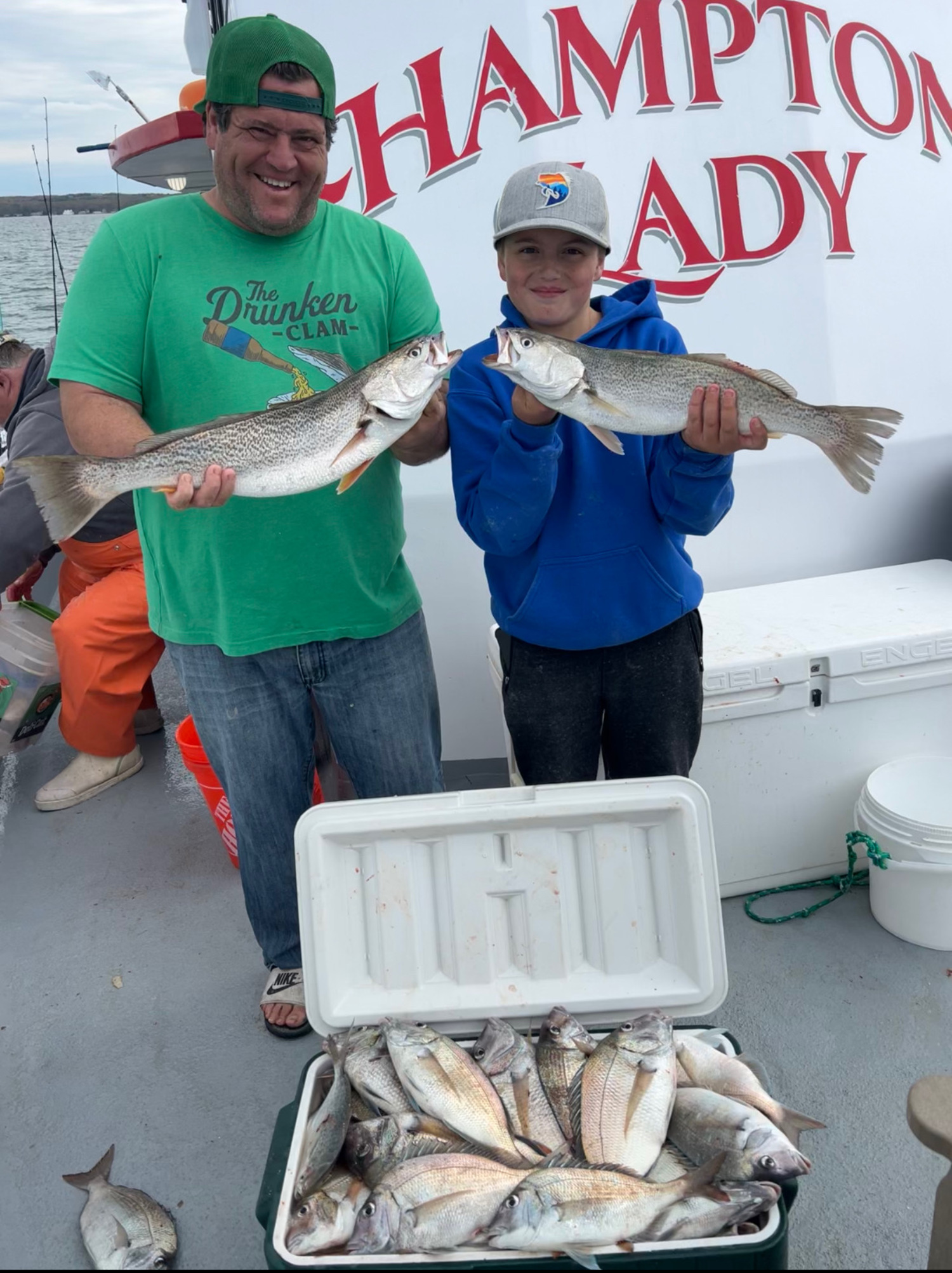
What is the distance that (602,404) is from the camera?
2.19 m

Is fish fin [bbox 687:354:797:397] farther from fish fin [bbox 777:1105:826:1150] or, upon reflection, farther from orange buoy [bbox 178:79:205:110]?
orange buoy [bbox 178:79:205:110]

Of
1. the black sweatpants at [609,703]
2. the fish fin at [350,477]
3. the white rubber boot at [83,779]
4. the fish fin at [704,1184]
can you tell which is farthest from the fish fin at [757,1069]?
the white rubber boot at [83,779]

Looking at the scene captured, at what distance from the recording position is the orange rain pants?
4520 mm

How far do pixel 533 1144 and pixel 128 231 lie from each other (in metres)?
2.20

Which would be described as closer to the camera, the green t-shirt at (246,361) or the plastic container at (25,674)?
the green t-shirt at (246,361)

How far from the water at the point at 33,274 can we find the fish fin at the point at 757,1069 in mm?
6696

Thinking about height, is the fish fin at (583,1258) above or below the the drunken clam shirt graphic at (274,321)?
below

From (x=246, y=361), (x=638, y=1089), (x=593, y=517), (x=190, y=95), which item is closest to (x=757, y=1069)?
(x=638, y=1089)

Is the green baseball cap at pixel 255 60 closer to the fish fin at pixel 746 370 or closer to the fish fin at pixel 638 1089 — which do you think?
Result: the fish fin at pixel 746 370

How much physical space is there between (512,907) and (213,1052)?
4.15 ft

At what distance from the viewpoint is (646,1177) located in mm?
1818

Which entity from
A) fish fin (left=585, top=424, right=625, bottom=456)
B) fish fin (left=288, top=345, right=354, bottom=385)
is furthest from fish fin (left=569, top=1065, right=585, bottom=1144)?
fish fin (left=288, top=345, right=354, bottom=385)

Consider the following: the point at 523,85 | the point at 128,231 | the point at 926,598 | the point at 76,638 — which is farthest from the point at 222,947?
the point at 523,85

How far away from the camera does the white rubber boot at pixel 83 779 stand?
4.54m
